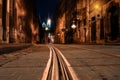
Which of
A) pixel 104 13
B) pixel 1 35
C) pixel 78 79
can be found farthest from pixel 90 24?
pixel 78 79

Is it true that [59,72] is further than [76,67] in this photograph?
No

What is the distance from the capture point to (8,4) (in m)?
40.2

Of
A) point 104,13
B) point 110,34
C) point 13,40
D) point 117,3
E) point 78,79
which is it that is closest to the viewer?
point 78,79

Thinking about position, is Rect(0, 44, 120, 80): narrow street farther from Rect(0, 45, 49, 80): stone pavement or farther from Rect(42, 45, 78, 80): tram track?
Rect(42, 45, 78, 80): tram track

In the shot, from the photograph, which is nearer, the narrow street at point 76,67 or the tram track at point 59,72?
the tram track at point 59,72

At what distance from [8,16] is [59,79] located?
35.5m

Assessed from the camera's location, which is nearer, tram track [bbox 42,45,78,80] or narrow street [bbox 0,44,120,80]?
tram track [bbox 42,45,78,80]

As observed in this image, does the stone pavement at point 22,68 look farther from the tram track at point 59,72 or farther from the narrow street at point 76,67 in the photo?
the tram track at point 59,72

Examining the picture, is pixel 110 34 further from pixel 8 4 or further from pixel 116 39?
pixel 8 4

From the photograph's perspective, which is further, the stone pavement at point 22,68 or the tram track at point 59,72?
the stone pavement at point 22,68

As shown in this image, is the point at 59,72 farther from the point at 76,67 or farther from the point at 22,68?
the point at 22,68

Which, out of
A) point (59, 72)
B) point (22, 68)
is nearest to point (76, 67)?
point (59, 72)

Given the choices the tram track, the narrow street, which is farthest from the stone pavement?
the tram track

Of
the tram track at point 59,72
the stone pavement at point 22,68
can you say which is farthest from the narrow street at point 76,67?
the tram track at point 59,72
